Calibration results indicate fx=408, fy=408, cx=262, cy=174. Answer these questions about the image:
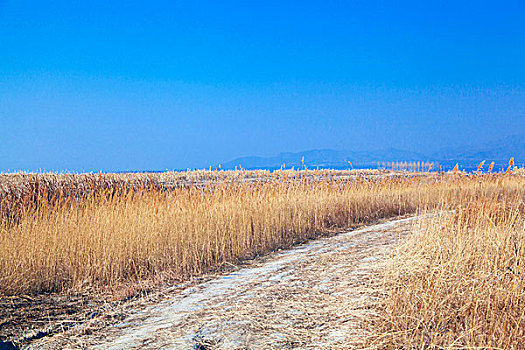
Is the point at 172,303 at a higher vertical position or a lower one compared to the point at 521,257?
lower

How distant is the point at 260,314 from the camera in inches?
159

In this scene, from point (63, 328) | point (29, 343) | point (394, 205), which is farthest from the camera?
point (394, 205)

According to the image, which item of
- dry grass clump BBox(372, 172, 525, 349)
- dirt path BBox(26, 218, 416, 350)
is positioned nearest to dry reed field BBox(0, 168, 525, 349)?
dry grass clump BBox(372, 172, 525, 349)

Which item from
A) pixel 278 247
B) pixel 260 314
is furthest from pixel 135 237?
pixel 260 314

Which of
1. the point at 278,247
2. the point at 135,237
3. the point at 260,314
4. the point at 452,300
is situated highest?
the point at 135,237

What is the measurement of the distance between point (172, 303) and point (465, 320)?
312cm

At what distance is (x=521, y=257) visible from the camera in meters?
4.34

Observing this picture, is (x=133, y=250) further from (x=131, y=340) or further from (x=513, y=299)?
(x=513, y=299)

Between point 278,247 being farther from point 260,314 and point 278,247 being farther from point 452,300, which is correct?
point 452,300

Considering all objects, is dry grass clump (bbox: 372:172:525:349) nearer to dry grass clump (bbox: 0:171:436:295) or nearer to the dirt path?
the dirt path

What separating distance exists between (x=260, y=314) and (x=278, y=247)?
13.1 feet

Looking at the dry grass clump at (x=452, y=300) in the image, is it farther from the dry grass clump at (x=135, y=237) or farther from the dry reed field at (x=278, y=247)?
the dry grass clump at (x=135, y=237)

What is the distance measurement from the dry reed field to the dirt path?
0.36 meters

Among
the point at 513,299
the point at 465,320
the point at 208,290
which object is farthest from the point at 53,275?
the point at 513,299
